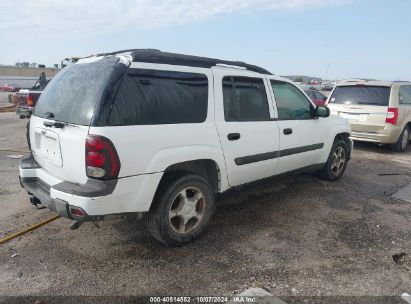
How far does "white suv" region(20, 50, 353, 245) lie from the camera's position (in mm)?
2752

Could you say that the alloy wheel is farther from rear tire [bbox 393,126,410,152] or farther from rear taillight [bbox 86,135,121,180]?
rear tire [bbox 393,126,410,152]

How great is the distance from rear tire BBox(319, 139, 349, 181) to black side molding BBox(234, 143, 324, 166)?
55cm

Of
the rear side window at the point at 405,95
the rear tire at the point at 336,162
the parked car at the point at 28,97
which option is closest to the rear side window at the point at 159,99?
the rear tire at the point at 336,162

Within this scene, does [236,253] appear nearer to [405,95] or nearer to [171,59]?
[171,59]

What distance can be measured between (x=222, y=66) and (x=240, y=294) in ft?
7.72

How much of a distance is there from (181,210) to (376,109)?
21.1 feet

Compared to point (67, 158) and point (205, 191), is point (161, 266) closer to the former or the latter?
point (205, 191)

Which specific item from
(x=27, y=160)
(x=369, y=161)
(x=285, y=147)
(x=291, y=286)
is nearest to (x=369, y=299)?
(x=291, y=286)

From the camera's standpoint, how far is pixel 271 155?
13.8ft

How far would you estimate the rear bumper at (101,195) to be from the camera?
2.71 metres

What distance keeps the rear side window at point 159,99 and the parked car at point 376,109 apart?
19.4 feet

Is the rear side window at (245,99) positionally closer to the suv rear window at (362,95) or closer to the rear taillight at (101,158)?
the rear taillight at (101,158)

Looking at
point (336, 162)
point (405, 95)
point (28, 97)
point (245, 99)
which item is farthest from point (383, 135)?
point (28, 97)

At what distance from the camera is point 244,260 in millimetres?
3178
